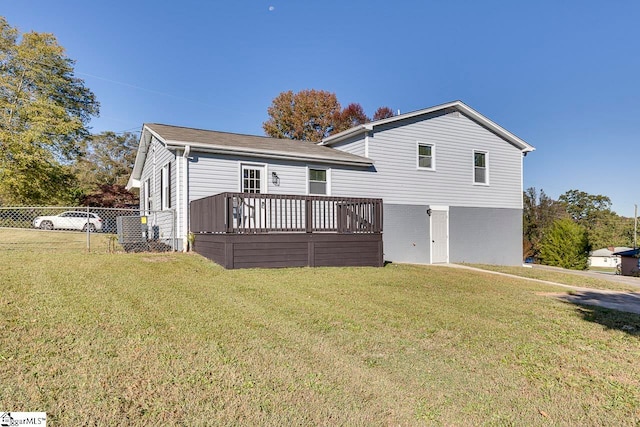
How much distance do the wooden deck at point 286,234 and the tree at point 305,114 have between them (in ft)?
76.2

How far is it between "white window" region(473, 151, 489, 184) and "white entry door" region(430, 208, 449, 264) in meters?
2.31

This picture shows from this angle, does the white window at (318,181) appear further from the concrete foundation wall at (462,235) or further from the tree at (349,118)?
the tree at (349,118)

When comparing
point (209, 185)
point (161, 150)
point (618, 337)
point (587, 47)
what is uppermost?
point (587, 47)

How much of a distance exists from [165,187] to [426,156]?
10.0m

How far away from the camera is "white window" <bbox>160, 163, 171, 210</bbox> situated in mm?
11828

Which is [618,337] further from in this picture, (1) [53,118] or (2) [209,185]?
(1) [53,118]

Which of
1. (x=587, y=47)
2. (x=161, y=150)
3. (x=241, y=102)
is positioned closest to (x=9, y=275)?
(x=161, y=150)

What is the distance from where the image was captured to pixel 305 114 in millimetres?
32250

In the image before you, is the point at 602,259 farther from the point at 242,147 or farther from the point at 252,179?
the point at 242,147

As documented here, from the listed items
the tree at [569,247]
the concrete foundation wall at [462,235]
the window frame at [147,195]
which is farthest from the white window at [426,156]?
the window frame at [147,195]

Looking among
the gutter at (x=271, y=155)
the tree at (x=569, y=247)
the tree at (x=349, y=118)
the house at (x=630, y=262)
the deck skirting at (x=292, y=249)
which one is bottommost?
the house at (x=630, y=262)

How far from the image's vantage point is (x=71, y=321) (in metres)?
3.88

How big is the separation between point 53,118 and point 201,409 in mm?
24777

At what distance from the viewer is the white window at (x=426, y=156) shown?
14.4m
